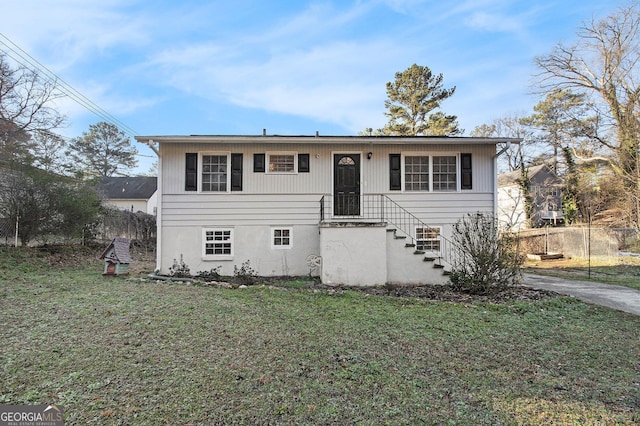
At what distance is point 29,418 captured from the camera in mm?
2330

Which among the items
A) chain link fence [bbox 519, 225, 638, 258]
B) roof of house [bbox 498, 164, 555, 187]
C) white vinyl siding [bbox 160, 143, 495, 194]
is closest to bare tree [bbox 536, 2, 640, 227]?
chain link fence [bbox 519, 225, 638, 258]

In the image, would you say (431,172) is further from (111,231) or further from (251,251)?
(111,231)

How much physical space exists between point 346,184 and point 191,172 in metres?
4.41

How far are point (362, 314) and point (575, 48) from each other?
22.0m

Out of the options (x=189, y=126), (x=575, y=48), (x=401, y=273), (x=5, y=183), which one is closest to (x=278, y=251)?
(x=401, y=273)

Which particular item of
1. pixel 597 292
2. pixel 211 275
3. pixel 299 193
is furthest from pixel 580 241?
pixel 211 275

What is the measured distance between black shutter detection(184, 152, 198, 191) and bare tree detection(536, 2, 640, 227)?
19134mm

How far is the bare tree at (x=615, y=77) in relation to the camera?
52.9 feet

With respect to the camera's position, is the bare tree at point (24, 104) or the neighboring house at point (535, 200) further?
the neighboring house at point (535, 200)

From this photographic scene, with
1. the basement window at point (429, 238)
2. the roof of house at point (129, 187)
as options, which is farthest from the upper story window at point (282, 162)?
the roof of house at point (129, 187)

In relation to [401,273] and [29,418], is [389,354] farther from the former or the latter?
[401,273]

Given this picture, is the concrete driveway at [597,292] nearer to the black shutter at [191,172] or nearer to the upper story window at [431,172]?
the upper story window at [431,172]

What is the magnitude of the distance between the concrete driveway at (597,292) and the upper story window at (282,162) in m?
7.16

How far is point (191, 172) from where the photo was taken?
9.18 meters
